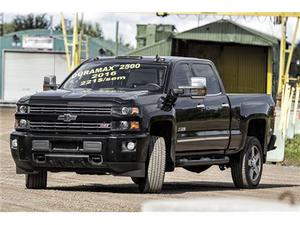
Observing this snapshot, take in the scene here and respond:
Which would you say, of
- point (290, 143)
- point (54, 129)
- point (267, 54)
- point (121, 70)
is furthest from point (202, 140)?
point (267, 54)

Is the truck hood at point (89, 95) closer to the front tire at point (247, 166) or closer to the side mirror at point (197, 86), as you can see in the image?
the side mirror at point (197, 86)

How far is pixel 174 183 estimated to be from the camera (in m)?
16.1

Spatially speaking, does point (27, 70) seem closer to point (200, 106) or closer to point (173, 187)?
point (173, 187)

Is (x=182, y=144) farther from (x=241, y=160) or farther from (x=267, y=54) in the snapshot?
(x=267, y=54)

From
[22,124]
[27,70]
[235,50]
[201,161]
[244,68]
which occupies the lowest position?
[27,70]

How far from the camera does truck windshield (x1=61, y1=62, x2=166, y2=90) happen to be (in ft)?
43.9

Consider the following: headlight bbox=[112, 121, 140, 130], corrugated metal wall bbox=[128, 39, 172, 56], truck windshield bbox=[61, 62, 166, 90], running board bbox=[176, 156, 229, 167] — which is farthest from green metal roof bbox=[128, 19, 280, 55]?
headlight bbox=[112, 121, 140, 130]

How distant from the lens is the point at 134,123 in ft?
40.0

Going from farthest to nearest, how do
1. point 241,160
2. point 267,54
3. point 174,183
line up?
point 267,54
point 174,183
point 241,160

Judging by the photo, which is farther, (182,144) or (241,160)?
(241,160)

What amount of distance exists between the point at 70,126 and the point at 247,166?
3907 mm

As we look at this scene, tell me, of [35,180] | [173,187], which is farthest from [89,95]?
[173,187]

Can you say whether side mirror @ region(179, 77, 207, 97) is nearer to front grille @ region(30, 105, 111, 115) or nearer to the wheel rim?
front grille @ region(30, 105, 111, 115)
